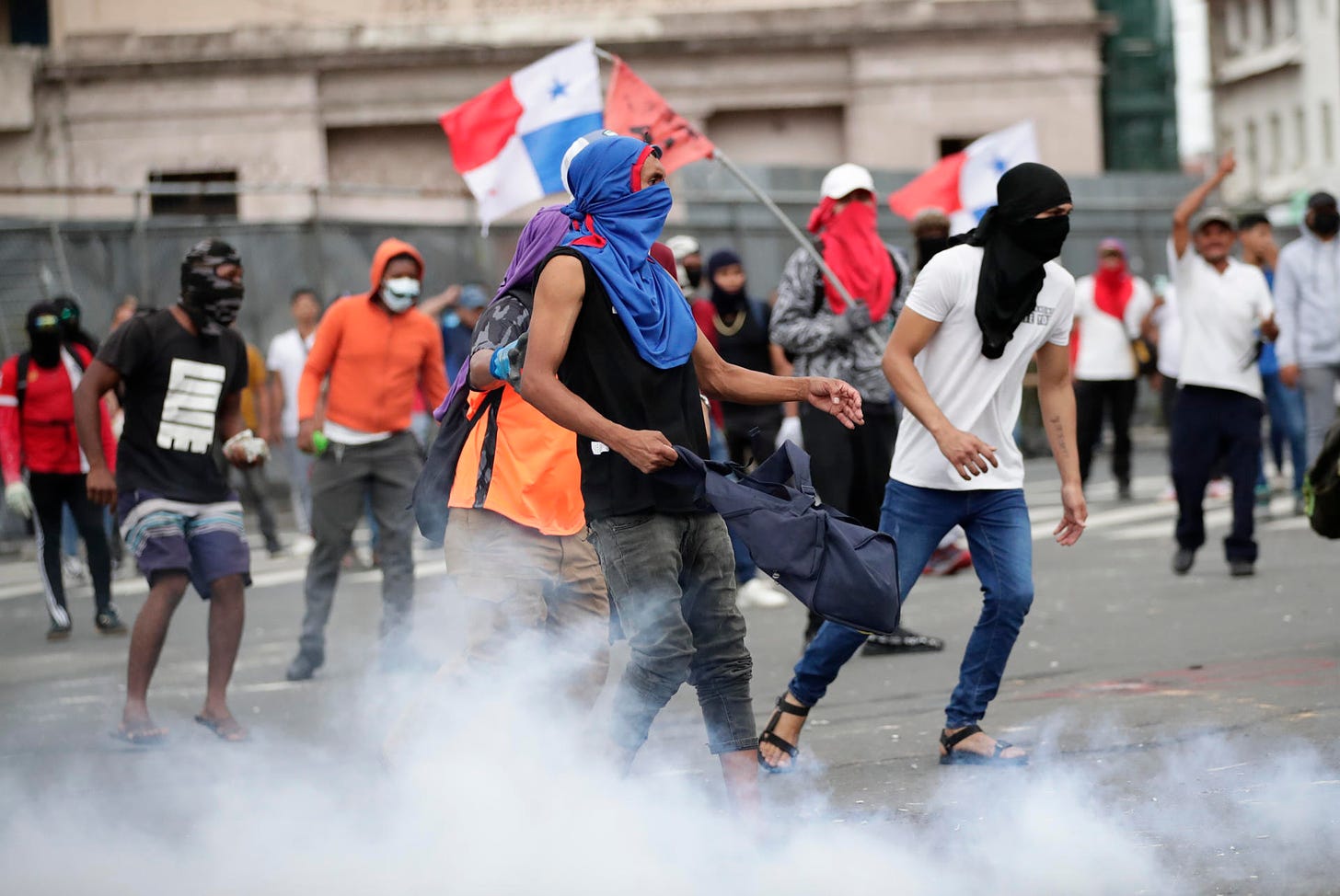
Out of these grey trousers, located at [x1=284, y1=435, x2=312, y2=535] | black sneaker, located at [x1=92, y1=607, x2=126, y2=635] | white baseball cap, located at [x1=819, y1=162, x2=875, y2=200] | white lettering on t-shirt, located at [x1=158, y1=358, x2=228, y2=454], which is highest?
white baseball cap, located at [x1=819, y1=162, x2=875, y2=200]

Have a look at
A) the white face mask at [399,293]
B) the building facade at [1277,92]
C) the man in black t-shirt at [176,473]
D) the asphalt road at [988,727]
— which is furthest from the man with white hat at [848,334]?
the building facade at [1277,92]

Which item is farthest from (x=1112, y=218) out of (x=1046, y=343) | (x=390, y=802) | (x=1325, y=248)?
(x=390, y=802)

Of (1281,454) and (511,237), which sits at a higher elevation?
(511,237)

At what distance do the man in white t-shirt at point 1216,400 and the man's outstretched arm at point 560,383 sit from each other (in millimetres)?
5482

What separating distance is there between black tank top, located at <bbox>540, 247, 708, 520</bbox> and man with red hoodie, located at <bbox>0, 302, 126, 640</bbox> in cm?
601

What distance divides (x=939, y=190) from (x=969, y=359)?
7.53m

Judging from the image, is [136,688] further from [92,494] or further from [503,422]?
[503,422]

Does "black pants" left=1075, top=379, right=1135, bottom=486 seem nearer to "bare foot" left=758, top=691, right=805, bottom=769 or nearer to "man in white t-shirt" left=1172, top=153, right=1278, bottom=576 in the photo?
"man in white t-shirt" left=1172, top=153, right=1278, bottom=576

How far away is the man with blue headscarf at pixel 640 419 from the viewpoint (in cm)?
454

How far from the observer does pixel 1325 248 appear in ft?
36.7

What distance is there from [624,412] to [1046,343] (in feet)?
5.78

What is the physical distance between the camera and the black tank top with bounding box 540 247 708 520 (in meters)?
4.60

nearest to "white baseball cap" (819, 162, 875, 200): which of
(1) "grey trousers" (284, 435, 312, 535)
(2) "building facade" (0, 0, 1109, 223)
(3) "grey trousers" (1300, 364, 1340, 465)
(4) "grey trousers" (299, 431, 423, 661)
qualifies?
(4) "grey trousers" (299, 431, 423, 661)

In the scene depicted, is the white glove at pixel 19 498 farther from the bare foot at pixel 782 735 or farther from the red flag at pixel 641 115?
the bare foot at pixel 782 735
